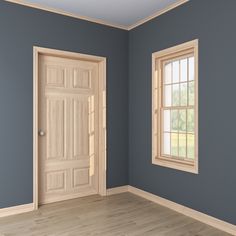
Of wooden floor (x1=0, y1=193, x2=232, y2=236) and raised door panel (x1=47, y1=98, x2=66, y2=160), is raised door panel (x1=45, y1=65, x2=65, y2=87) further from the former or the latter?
wooden floor (x1=0, y1=193, x2=232, y2=236)

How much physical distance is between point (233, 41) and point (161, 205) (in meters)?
2.48

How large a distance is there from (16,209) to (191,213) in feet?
→ 7.89

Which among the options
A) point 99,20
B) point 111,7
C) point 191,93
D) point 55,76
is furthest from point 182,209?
point 99,20

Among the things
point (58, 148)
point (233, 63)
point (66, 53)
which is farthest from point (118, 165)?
point (233, 63)

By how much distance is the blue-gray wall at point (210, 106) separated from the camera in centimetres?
286

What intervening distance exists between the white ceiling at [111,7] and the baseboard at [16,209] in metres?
2.90

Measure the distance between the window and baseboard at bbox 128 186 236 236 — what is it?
541 mm

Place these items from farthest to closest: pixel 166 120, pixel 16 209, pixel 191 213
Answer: pixel 166 120, pixel 16 209, pixel 191 213

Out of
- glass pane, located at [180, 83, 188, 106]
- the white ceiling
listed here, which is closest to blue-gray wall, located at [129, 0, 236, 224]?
the white ceiling

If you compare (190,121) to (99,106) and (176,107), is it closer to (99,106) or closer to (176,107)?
(176,107)

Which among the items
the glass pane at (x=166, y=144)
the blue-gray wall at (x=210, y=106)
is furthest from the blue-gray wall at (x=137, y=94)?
the glass pane at (x=166, y=144)

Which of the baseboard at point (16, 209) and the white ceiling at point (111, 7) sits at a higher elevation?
the white ceiling at point (111, 7)

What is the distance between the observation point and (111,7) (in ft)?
11.9

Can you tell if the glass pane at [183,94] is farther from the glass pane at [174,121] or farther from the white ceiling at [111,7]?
the white ceiling at [111,7]
